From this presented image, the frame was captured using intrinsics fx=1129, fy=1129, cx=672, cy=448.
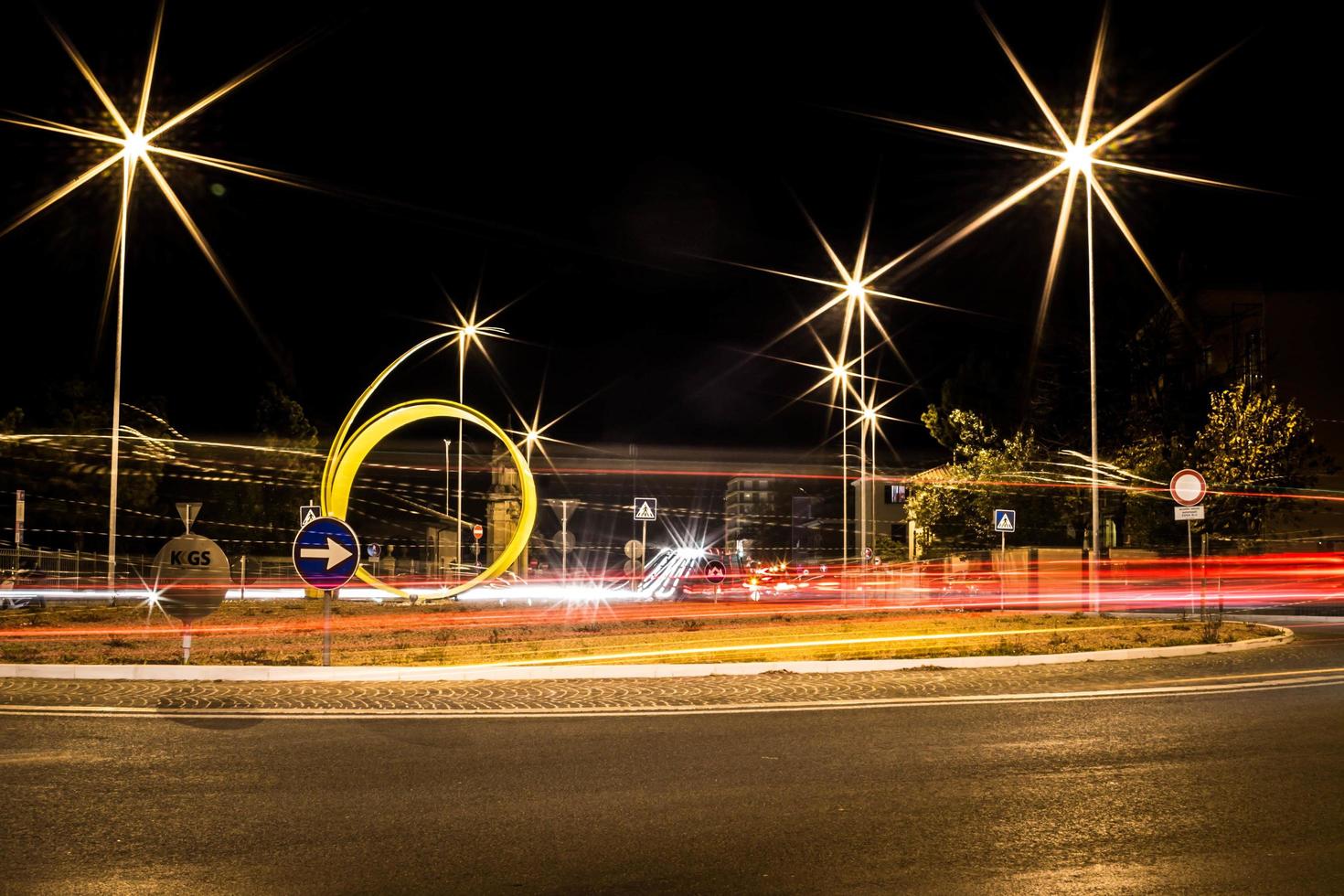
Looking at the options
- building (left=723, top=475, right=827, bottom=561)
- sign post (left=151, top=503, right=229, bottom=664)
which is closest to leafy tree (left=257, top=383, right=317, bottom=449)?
sign post (left=151, top=503, right=229, bottom=664)

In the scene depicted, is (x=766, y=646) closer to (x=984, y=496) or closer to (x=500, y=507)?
(x=984, y=496)

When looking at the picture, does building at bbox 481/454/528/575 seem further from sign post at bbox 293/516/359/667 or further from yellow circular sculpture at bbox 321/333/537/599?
sign post at bbox 293/516/359/667

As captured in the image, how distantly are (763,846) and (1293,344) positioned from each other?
55476 mm

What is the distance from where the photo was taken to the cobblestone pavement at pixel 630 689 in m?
12.2

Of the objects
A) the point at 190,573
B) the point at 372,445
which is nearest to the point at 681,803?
the point at 190,573

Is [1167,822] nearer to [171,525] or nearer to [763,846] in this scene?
[763,846]

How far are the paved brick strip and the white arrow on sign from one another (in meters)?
1.71

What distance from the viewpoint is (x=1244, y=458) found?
1561 inches

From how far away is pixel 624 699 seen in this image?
12617 millimetres

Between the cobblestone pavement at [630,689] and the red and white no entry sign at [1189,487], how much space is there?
5.49 m

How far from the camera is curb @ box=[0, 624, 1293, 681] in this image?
47.6 feet

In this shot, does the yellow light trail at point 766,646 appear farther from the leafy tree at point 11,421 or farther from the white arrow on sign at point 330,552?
the leafy tree at point 11,421

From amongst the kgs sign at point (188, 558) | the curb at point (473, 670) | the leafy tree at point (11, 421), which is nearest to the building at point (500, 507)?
the leafy tree at point (11, 421)

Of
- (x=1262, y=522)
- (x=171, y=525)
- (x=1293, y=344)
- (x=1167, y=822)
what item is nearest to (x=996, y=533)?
(x=1262, y=522)
